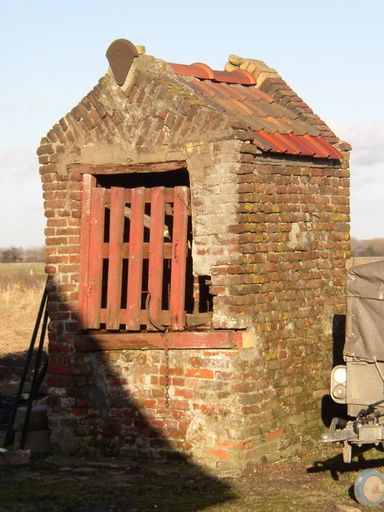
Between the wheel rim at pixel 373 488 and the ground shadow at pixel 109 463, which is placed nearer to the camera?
the wheel rim at pixel 373 488

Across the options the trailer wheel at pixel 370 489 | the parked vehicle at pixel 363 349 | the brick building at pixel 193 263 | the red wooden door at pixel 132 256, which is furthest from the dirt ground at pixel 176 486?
the red wooden door at pixel 132 256

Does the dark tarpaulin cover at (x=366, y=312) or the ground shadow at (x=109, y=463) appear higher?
the dark tarpaulin cover at (x=366, y=312)

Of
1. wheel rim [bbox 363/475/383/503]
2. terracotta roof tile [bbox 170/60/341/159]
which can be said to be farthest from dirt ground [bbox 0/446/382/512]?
terracotta roof tile [bbox 170/60/341/159]

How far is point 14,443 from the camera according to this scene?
10.9 m

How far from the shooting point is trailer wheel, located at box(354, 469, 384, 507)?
796cm

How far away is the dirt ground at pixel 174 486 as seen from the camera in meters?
8.16

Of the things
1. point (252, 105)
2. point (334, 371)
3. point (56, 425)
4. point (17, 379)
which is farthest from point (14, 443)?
point (17, 379)

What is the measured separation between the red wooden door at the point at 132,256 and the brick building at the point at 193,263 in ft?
0.05

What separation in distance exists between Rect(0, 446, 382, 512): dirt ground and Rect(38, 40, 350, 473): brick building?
1.02 ft

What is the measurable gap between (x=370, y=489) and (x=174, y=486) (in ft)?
6.11

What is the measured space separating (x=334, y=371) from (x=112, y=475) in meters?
2.33

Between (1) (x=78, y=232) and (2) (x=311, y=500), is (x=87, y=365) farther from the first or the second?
(2) (x=311, y=500)

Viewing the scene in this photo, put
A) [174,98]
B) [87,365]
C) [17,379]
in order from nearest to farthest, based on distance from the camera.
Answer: [174,98]
[87,365]
[17,379]

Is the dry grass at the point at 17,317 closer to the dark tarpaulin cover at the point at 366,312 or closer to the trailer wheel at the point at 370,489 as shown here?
the dark tarpaulin cover at the point at 366,312
